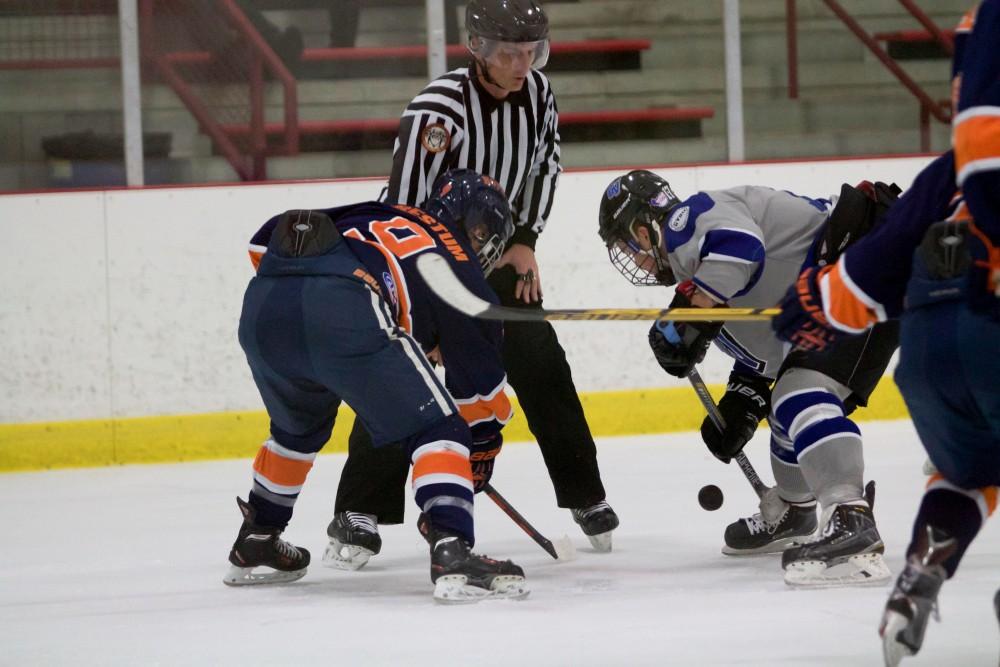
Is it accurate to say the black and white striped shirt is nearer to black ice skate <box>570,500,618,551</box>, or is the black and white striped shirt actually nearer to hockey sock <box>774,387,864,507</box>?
black ice skate <box>570,500,618,551</box>

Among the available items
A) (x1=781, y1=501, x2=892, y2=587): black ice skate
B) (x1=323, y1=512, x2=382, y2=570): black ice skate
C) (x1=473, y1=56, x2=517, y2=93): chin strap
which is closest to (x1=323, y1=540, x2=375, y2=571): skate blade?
(x1=323, y1=512, x2=382, y2=570): black ice skate

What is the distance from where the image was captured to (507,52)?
130 inches

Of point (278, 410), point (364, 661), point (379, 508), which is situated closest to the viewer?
point (364, 661)

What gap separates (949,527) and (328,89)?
3.85 m

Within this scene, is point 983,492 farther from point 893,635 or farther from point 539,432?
point 539,432

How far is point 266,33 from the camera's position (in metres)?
5.37

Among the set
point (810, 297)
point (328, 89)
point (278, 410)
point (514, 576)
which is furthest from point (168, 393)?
point (810, 297)

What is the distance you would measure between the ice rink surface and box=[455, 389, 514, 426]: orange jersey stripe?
0.36 meters

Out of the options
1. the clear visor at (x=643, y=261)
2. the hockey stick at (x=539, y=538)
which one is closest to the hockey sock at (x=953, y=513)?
the clear visor at (x=643, y=261)

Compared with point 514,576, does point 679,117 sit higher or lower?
higher

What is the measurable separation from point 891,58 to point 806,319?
3.97 metres

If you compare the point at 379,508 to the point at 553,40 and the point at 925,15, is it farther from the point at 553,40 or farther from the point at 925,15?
the point at 925,15

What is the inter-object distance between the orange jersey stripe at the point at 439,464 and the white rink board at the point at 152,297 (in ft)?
8.24

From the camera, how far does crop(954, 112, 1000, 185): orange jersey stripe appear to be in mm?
1731
